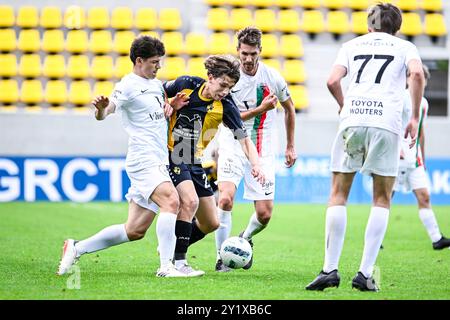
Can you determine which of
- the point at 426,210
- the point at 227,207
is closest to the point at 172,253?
the point at 227,207

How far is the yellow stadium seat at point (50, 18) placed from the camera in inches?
838

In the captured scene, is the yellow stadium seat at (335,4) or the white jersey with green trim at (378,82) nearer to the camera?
the white jersey with green trim at (378,82)

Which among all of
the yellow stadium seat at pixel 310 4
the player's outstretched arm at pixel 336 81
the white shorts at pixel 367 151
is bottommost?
the white shorts at pixel 367 151

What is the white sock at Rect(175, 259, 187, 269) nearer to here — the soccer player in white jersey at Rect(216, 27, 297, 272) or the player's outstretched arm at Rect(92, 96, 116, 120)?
the soccer player in white jersey at Rect(216, 27, 297, 272)

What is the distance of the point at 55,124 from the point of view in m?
19.1

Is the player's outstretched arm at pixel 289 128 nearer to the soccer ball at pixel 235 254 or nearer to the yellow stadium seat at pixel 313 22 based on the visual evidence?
the soccer ball at pixel 235 254

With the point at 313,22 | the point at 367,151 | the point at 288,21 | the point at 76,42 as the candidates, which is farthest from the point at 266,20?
the point at 367,151

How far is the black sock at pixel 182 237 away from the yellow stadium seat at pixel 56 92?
43.8 ft

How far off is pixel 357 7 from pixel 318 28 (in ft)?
4.16

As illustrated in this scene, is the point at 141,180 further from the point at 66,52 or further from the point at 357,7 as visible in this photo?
the point at 357,7

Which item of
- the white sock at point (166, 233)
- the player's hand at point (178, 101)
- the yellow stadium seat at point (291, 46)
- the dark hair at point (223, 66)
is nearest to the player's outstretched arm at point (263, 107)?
the dark hair at point (223, 66)

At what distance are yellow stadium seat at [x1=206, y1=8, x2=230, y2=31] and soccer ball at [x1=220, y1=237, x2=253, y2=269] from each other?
14.2 m

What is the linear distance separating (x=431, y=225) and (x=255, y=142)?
3079 millimetres

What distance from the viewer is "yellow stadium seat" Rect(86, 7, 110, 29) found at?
21344 mm
